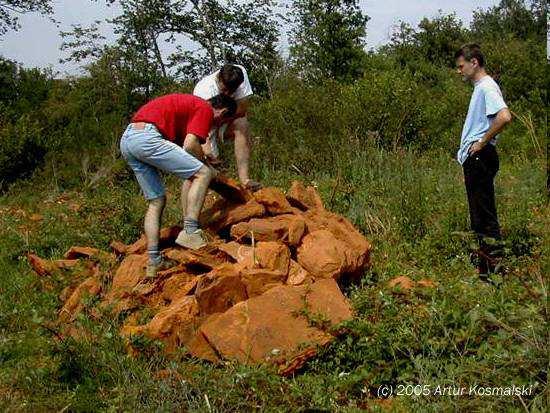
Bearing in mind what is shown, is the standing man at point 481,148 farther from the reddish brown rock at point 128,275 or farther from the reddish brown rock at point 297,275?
the reddish brown rock at point 128,275

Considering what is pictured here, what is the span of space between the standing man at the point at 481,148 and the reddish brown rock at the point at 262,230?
5.02 feet

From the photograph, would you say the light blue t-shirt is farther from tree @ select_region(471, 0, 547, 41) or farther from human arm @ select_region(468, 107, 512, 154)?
Result: tree @ select_region(471, 0, 547, 41)

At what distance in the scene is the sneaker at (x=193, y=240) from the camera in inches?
217

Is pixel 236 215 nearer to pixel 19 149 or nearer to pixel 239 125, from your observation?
pixel 239 125

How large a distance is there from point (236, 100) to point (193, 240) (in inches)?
56.6

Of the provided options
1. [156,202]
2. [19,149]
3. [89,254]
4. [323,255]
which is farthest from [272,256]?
[19,149]

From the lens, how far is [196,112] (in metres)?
5.50

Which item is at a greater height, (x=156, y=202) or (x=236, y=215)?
(x=156, y=202)

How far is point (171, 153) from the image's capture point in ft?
17.7

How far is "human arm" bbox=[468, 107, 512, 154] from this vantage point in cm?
507

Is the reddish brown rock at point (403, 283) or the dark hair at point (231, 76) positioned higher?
the dark hair at point (231, 76)

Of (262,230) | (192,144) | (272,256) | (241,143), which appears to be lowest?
(272,256)

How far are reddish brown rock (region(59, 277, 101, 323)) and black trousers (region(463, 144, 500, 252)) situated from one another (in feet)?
10.5

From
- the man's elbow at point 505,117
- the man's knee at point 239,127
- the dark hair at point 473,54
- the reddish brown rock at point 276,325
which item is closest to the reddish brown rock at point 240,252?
the reddish brown rock at point 276,325
